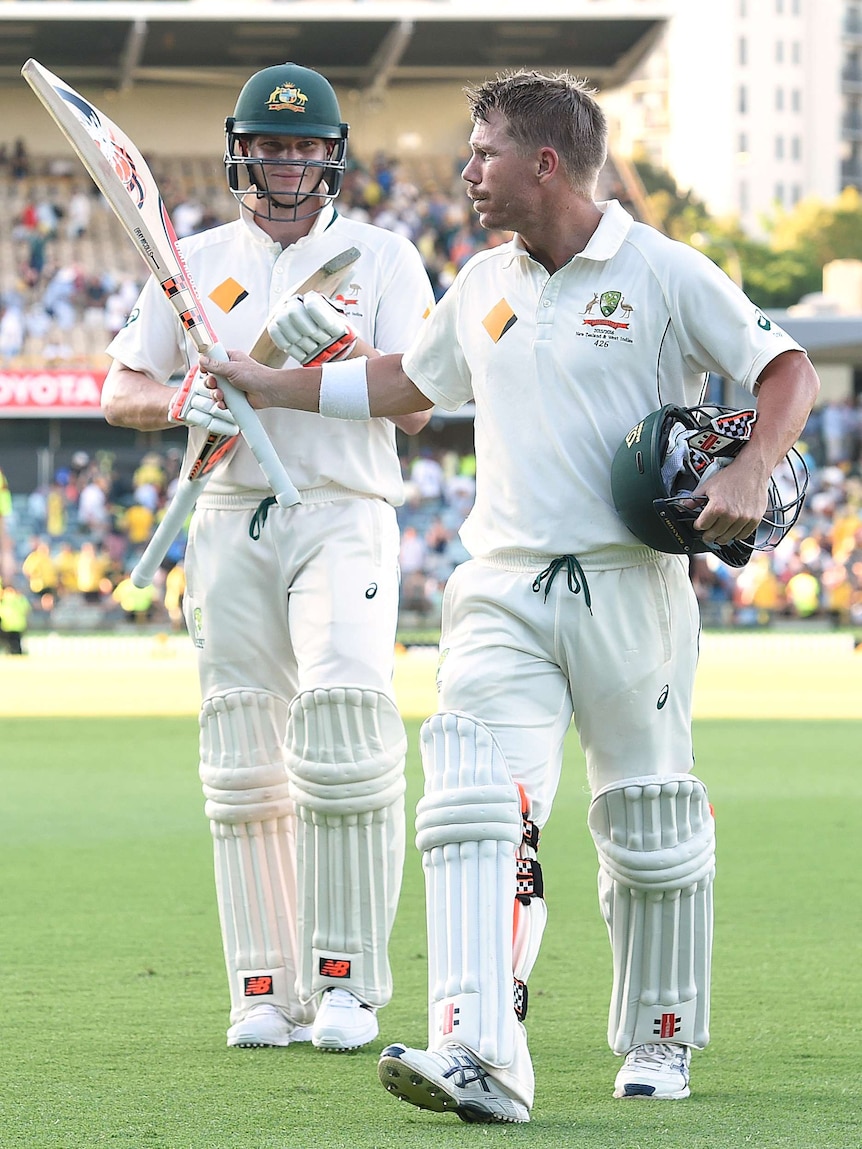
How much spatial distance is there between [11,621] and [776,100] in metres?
96.1

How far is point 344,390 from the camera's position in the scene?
4332mm

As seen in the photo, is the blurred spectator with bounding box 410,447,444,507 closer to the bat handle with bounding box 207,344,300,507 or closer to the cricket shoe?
the bat handle with bounding box 207,344,300,507

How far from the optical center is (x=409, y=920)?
6.43 metres

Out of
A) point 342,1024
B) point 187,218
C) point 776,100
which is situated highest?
point 776,100

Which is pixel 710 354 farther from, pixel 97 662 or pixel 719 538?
pixel 97 662

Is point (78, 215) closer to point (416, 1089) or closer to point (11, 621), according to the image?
point (11, 621)

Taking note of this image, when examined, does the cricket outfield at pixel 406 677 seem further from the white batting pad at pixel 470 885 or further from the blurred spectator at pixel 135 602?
the white batting pad at pixel 470 885

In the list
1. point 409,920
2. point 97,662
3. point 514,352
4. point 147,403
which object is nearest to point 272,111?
point 147,403

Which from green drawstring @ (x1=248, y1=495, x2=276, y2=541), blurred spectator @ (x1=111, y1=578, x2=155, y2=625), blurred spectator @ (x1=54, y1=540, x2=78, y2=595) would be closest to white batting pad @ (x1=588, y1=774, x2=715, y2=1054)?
green drawstring @ (x1=248, y1=495, x2=276, y2=541)

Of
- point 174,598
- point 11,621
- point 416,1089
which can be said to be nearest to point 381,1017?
point 416,1089

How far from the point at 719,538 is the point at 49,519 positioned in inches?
989

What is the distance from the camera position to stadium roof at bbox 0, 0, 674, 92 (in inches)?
1394

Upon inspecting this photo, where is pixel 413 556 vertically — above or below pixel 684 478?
below

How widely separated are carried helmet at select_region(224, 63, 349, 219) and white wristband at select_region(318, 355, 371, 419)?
2.47 ft
